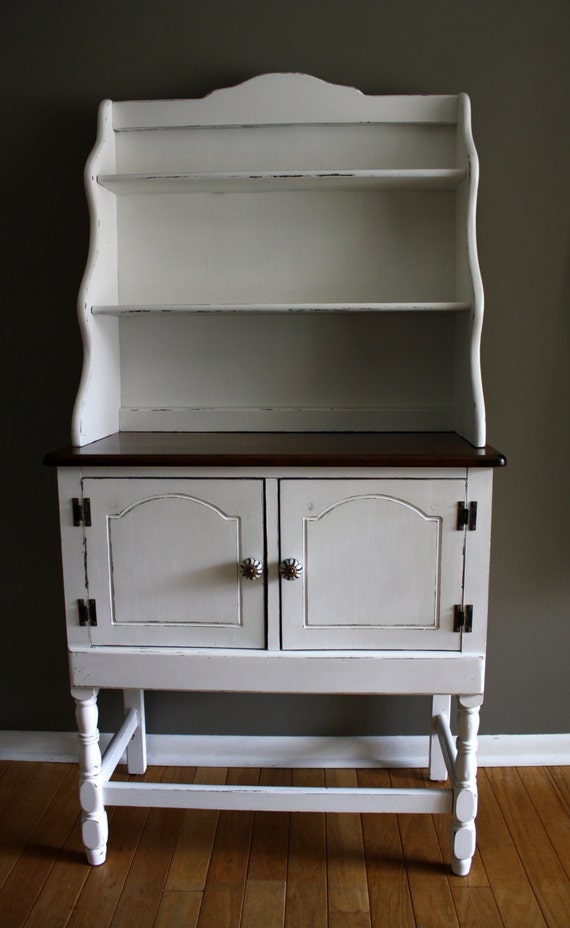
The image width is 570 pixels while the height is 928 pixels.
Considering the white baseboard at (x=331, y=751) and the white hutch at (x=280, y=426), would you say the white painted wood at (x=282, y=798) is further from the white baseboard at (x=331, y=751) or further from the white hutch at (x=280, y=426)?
the white baseboard at (x=331, y=751)

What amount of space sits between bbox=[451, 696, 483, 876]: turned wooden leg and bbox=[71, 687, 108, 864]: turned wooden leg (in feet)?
3.03

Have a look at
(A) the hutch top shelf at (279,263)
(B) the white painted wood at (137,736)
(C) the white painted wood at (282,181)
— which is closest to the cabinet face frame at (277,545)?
(A) the hutch top shelf at (279,263)

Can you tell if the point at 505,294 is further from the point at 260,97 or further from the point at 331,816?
the point at 331,816

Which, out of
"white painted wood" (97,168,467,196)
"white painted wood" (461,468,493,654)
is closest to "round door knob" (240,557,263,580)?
"white painted wood" (461,468,493,654)

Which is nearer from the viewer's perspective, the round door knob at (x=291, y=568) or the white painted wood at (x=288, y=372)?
the round door knob at (x=291, y=568)

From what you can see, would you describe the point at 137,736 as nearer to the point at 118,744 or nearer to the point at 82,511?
the point at 118,744

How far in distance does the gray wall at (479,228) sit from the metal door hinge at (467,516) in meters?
0.54

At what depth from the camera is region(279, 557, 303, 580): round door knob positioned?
1.72 meters

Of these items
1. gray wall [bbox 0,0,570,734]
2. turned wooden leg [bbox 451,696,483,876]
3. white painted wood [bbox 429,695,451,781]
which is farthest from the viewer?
white painted wood [bbox 429,695,451,781]

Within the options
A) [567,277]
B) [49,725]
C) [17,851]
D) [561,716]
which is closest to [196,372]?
[567,277]

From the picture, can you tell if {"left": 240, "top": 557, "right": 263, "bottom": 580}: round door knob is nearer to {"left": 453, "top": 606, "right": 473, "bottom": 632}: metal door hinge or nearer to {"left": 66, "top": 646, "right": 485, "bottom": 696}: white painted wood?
{"left": 66, "top": 646, "right": 485, "bottom": 696}: white painted wood

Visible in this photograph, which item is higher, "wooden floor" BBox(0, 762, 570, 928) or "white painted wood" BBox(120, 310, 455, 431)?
"white painted wood" BBox(120, 310, 455, 431)

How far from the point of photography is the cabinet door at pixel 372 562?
171 centimetres

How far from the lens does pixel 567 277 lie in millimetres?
2107
